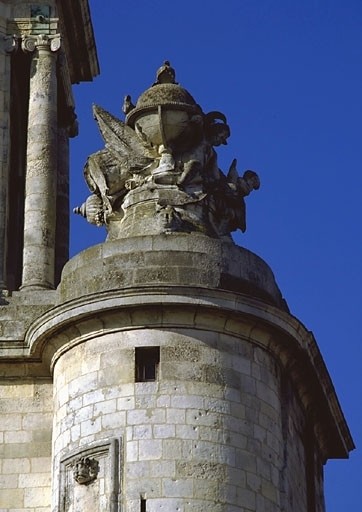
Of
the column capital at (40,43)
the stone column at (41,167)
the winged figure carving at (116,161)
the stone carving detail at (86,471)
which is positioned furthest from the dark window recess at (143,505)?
the column capital at (40,43)

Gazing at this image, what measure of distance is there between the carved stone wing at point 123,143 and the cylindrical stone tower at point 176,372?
69 centimetres

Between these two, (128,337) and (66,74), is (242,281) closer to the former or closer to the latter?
(128,337)

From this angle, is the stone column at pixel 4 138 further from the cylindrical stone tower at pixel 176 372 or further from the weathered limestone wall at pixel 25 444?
the cylindrical stone tower at pixel 176 372

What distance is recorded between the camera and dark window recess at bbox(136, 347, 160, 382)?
31.0 m

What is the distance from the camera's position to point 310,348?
107 ft

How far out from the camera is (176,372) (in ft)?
101

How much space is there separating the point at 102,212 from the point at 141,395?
4.58 m

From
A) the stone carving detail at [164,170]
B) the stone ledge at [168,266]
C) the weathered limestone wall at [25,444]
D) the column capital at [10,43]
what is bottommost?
the weathered limestone wall at [25,444]

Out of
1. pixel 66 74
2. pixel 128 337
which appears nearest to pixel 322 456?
pixel 128 337

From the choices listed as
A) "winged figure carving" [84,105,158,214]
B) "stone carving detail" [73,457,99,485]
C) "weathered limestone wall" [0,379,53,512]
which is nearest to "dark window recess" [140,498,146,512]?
"stone carving detail" [73,457,99,485]

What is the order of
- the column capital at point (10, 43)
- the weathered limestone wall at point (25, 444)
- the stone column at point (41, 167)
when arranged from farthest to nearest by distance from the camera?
the column capital at point (10, 43)
the stone column at point (41, 167)
the weathered limestone wall at point (25, 444)

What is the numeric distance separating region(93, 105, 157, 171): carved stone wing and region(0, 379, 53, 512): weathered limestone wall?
3992 millimetres

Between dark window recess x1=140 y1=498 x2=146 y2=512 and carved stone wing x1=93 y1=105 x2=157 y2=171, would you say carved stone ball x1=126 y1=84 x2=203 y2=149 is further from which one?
dark window recess x1=140 y1=498 x2=146 y2=512

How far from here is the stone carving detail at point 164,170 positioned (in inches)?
1321
